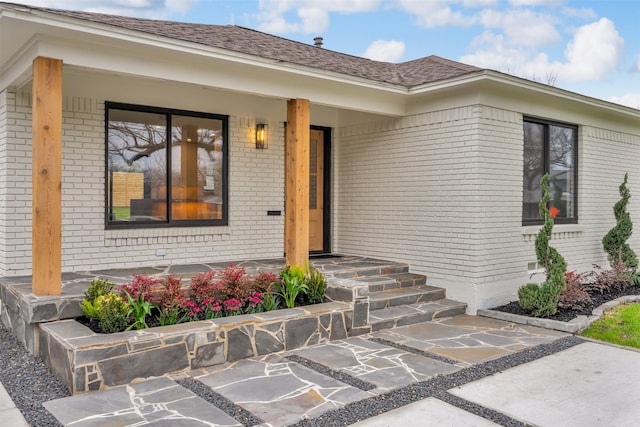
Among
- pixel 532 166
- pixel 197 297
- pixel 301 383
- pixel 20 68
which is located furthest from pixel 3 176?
pixel 532 166

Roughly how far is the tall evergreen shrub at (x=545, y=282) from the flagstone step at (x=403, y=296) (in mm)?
1170

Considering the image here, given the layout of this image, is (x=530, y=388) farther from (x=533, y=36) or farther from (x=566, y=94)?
(x=533, y=36)

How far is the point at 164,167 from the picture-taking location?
731 centimetres

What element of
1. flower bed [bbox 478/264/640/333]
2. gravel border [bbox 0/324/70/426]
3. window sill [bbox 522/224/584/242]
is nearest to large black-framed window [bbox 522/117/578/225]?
window sill [bbox 522/224/584/242]

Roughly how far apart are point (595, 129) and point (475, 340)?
5.28 meters

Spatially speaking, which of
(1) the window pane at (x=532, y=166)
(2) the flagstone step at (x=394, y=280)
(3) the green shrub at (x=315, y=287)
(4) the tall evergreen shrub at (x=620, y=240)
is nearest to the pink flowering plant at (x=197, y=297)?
(3) the green shrub at (x=315, y=287)

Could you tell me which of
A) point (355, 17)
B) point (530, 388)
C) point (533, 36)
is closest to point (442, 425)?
point (530, 388)

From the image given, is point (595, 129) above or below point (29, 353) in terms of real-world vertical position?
above

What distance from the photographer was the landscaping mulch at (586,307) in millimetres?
6531

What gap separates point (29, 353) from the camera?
5027 millimetres

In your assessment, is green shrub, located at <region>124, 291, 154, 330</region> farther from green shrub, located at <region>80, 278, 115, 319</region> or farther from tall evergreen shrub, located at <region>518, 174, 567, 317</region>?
tall evergreen shrub, located at <region>518, 174, 567, 317</region>

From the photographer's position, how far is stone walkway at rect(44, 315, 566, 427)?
359 centimetres

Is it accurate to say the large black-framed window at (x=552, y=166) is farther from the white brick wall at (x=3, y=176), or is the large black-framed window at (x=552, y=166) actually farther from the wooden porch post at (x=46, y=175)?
the white brick wall at (x=3, y=176)

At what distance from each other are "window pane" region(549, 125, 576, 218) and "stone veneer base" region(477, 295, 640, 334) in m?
1.92
